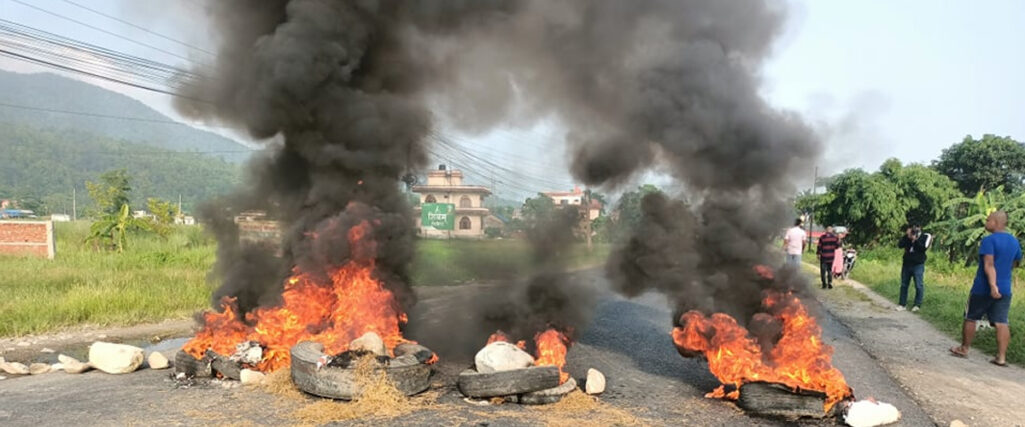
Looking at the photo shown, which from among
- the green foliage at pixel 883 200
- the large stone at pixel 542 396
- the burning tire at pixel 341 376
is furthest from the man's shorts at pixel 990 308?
the green foliage at pixel 883 200

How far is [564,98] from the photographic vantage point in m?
8.75

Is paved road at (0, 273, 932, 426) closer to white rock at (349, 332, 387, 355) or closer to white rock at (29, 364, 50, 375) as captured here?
white rock at (29, 364, 50, 375)

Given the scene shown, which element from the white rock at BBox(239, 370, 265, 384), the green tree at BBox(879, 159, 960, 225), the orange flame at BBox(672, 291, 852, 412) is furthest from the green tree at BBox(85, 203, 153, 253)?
the green tree at BBox(879, 159, 960, 225)

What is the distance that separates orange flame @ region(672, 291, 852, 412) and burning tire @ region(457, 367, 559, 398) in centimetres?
152

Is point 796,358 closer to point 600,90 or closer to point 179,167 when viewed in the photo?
point 600,90

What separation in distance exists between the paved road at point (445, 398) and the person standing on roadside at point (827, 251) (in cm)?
769

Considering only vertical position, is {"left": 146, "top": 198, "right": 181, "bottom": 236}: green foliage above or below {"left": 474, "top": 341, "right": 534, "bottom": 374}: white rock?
above

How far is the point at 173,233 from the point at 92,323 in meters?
15.9

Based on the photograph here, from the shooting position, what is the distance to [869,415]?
5258 millimetres

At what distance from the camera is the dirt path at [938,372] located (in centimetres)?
568

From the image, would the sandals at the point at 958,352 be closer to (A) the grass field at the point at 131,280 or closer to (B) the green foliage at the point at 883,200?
(A) the grass field at the point at 131,280

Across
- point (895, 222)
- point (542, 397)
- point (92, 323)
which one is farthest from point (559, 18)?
point (895, 222)

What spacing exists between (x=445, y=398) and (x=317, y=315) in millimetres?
2159

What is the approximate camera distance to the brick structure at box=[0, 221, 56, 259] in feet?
59.7
